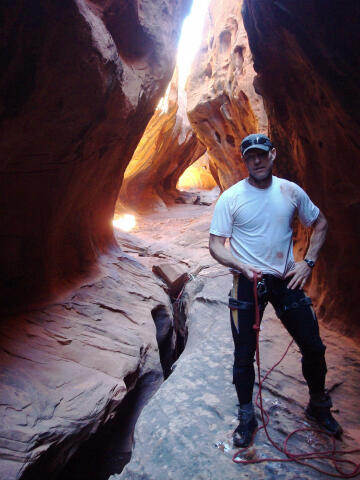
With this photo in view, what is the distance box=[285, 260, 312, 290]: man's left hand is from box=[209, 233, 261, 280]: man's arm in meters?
0.26

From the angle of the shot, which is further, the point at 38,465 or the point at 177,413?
the point at 177,413

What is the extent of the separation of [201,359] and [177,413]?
40.9 inches

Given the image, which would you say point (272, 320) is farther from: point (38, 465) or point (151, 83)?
point (151, 83)

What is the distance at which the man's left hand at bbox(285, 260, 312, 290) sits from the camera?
238cm

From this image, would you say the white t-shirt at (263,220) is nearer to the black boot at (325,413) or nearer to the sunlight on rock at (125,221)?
the black boot at (325,413)

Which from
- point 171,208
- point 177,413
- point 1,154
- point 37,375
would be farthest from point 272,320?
point 171,208

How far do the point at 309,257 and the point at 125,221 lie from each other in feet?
44.3

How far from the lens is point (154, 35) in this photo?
19.2 feet

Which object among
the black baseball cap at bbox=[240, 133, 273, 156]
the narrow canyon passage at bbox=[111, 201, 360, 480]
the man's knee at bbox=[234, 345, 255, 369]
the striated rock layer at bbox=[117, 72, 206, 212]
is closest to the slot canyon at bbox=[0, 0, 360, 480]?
the narrow canyon passage at bbox=[111, 201, 360, 480]

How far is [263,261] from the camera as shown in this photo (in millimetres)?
2422

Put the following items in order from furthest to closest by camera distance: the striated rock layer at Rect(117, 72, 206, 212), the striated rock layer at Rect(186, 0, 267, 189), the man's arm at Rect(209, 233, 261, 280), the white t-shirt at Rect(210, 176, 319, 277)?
the striated rock layer at Rect(117, 72, 206, 212) < the striated rock layer at Rect(186, 0, 267, 189) < the white t-shirt at Rect(210, 176, 319, 277) < the man's arm at Rect(209, 233, 261, 280)

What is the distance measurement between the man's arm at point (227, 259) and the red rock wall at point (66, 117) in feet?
7.35

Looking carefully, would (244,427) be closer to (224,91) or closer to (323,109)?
(323,109)

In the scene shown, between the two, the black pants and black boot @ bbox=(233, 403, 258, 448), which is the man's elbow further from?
black boot @ bbox=(233, 403, 258, 448)
